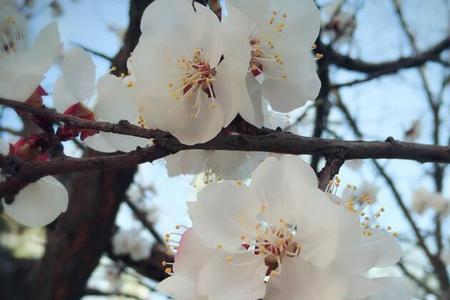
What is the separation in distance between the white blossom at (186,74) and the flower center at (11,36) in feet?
0.64

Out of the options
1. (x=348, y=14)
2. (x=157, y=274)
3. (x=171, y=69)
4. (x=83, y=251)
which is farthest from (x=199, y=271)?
(x=348, y=14)

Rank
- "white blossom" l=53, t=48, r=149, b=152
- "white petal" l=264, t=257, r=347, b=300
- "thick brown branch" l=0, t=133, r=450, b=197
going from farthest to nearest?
1. "white blossom" l=53, t=48, r=149, b=152
2. "thick brown branch" l=0, t=133, r=450, b=197
3. "white petal" l=264, t=257, r=347, b=300

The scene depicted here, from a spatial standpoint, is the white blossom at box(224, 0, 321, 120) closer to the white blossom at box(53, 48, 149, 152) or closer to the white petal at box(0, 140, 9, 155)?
the white blossom at box(53, 48, 149, 152)

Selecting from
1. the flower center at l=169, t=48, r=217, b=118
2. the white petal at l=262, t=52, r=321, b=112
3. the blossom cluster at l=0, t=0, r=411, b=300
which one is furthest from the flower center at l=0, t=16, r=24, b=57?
the white petal at l=262, t=52, r=321, b=112

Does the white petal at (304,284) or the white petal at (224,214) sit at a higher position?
the white petal at (224,214)

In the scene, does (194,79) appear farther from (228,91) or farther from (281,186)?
(281,186)

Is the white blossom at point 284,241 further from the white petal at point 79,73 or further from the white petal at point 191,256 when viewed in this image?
the white petal at point 79,73

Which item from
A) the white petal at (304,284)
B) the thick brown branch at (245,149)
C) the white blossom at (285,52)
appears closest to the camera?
the white petal at (304,284)

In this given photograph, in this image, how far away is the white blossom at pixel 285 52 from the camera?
28.8 inches

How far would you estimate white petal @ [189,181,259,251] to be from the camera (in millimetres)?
585

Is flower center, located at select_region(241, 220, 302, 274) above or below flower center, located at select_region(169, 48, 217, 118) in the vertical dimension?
below

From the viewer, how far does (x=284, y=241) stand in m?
0.60

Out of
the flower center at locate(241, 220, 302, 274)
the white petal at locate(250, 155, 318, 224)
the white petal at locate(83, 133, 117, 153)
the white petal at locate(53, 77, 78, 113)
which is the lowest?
the flower center at locate(241, 220, 302, 274)

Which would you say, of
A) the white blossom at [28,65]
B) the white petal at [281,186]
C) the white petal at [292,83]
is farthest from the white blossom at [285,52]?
the white blossom at [28,65]
